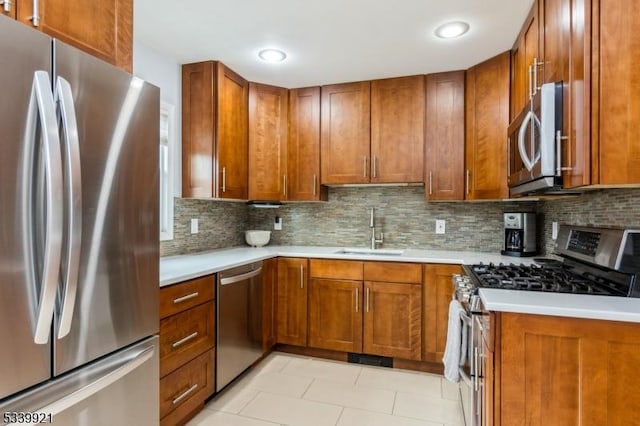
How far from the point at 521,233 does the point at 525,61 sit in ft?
3.92

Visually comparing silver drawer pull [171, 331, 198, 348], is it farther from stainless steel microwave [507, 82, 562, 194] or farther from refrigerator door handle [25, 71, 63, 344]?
stainless steel microwave [507, 82, 562, 194]

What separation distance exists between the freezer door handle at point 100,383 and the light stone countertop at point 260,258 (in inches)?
18.2

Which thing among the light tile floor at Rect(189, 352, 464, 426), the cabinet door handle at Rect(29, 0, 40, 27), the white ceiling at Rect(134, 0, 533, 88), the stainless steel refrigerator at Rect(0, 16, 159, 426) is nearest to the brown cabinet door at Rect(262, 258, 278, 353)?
the light tile floor at Rect(189, 352, 464, 426)

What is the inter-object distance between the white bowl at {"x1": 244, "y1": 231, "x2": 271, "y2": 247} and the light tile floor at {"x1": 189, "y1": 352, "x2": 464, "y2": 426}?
1.07 meters

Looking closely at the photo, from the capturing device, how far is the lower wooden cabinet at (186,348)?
1.77m

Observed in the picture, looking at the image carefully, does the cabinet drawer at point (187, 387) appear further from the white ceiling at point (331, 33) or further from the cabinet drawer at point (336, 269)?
the white ceiling at point (331, 33)

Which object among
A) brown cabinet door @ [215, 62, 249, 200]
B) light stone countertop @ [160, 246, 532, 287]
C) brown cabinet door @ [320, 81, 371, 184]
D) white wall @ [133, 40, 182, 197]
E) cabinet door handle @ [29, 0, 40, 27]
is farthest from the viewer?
brown cabinet door @ [320, 81, 371, 184]

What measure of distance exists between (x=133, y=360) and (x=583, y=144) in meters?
1.81

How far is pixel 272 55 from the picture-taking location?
2498 millimetres

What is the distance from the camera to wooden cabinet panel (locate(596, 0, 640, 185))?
120 centimetres

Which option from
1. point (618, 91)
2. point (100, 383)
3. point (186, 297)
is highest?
point (618, 91)

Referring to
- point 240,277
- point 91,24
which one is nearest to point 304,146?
point 240,277

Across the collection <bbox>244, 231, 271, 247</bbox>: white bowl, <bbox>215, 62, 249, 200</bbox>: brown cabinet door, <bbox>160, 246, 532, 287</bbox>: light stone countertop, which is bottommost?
<bbox>160, 246, 532, 287</bbox>: light stone countertop

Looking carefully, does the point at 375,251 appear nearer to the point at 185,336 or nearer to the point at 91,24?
the point at 185,336
